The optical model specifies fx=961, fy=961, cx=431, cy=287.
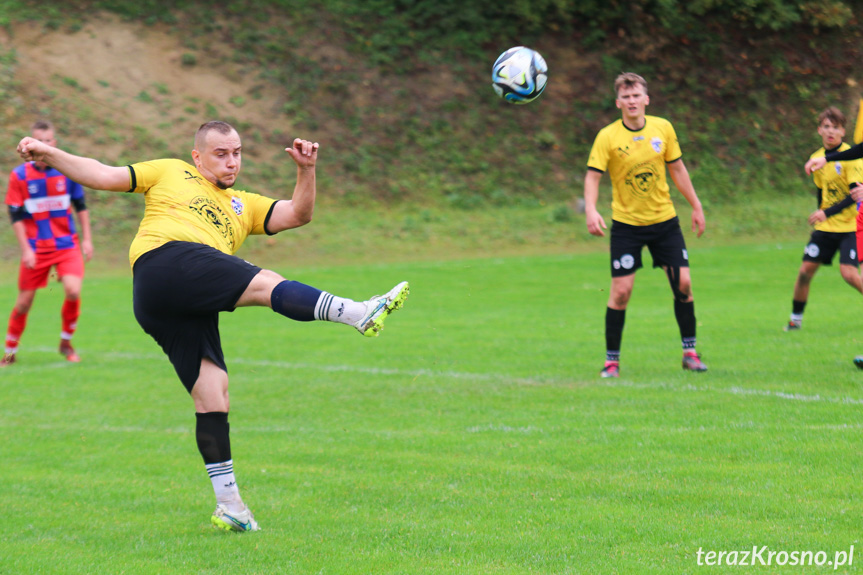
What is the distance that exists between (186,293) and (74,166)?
0.89 metres

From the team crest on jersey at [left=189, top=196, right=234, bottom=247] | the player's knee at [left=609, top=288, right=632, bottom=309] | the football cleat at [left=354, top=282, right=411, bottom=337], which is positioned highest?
the team crest on jersey at [left=189, top=196, right=234, bottom=247]

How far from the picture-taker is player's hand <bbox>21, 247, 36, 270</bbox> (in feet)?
36.1

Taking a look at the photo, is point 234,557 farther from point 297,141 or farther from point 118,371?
point 118,371

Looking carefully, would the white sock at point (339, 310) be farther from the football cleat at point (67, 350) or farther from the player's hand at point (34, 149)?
the football cleat at point (67, 350)

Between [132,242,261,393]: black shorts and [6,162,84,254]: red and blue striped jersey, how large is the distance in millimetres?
6426

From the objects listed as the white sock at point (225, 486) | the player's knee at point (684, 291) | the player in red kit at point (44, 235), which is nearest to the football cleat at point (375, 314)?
the white sock at point (225, 486)

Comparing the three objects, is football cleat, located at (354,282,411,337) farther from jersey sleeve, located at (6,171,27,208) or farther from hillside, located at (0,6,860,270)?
hillside, located at (0,6,860,270)

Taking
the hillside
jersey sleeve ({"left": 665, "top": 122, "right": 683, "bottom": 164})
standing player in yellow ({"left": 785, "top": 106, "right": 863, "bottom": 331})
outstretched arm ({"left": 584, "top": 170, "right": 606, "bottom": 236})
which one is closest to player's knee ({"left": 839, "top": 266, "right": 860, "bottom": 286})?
standing player in yellow ({"left": 785, "top": 106, "right": 863, "bottom": 331})

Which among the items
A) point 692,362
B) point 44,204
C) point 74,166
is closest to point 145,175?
point 74,166

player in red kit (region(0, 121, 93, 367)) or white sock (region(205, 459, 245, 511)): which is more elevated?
player in red kit (region(0, 121, 93, 367))

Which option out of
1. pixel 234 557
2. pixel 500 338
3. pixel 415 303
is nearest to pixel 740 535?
pixel 234 557

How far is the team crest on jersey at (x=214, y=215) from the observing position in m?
5.39

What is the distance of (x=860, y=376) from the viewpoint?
8.41m

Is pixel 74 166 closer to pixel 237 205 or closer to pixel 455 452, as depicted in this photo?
pixel 237 205
